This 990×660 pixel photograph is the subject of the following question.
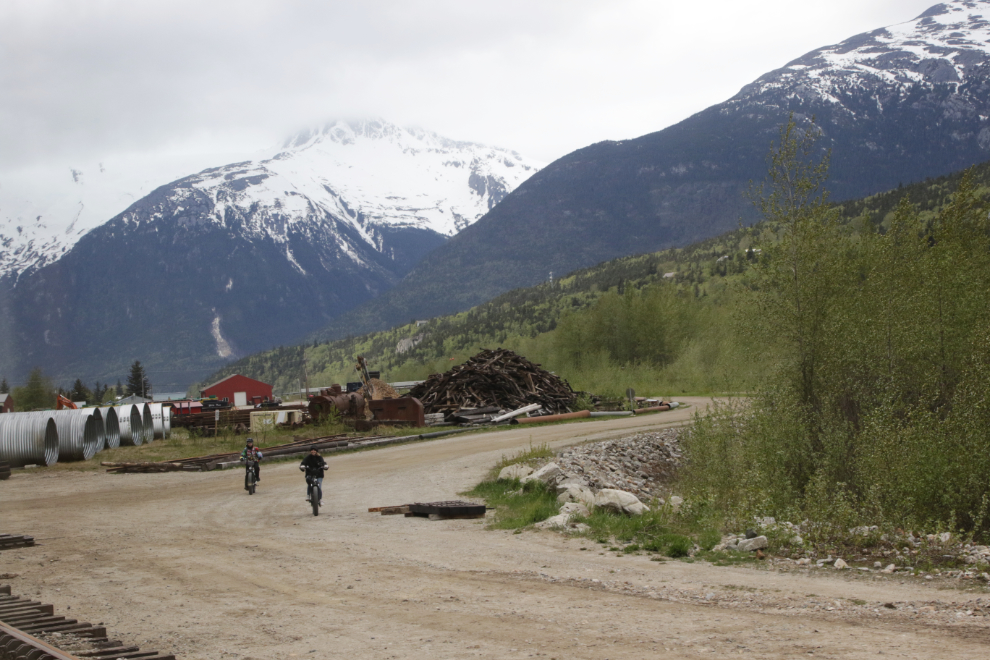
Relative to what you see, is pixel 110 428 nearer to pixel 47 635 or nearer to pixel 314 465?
pixel 314 465

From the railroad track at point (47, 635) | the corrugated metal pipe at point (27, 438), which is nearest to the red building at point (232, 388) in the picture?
the corrugated metal pipe at point (27, 438)

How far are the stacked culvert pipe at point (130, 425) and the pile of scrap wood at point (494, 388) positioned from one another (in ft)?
47.7

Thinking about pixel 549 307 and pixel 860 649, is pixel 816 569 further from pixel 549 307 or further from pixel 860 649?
pixel 549 307

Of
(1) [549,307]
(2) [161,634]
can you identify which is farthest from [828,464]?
(1) [549,307]

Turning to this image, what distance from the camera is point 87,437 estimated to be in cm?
3325

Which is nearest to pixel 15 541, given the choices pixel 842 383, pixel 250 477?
pixel 250 477

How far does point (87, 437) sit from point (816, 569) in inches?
1239

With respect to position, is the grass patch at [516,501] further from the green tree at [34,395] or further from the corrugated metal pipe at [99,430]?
the green tree at [34,395]

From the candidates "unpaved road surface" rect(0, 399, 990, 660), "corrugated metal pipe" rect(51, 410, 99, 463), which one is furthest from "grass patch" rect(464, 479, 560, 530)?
"corrugated metal pipe" rect(51, 410, 99, 463)

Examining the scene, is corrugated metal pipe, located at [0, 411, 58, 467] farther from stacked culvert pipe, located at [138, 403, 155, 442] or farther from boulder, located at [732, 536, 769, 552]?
boulder, located at [732, 536, 769, 552]

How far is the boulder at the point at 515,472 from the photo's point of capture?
66.1 feet

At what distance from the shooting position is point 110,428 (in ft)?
119

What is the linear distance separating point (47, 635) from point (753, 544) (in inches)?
359

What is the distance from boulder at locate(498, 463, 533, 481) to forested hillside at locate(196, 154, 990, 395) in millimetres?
5445
